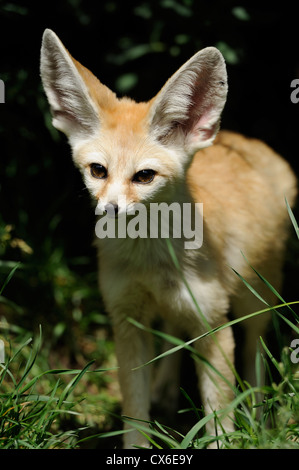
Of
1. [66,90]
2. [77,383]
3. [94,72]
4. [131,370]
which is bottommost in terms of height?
[77,383]

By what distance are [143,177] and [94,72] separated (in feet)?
8.30

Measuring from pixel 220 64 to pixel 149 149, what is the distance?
67 centimetres

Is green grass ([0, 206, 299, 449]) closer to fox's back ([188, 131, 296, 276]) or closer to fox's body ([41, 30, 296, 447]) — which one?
fox's body ([41, 30, 296, 447])

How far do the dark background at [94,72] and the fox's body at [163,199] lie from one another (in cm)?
135

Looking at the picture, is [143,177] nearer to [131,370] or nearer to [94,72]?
[131,370]

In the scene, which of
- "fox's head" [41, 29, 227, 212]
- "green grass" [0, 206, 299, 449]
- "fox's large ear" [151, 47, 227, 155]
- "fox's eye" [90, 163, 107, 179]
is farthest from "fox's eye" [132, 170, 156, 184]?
"green grass" [0, 206, 299, 449]

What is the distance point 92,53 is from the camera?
5.42 m

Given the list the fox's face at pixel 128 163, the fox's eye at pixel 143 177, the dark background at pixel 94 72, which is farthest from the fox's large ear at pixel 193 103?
the dark background at pixel 94 72

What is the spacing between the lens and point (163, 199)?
352cm

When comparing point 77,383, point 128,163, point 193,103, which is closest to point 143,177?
point 128,163

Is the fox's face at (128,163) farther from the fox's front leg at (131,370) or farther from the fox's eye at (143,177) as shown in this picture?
the fox's front leg at (131,370)

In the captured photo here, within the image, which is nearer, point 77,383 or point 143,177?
point 143,177

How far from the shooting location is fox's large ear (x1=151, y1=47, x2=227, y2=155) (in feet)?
10.7

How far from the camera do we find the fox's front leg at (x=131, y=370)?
3822 mm
